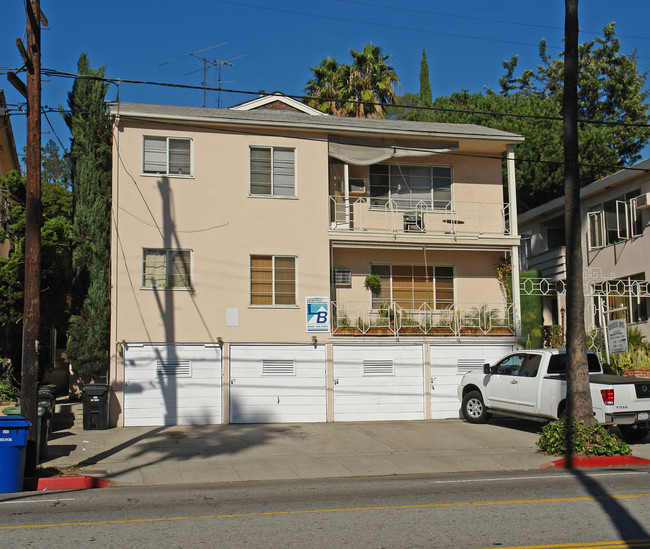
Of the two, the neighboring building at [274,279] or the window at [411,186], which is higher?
Answer: the window at [411,186]

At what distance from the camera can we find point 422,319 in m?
21.1

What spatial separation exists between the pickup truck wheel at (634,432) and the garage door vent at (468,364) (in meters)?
4.79

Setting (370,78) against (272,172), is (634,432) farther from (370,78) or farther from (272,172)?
(370,78)

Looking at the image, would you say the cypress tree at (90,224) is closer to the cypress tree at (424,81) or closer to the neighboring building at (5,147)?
the neighboring building at (5,147)

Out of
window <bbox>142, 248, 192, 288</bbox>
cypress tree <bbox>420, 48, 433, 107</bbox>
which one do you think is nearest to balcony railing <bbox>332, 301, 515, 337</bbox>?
window <bbox>142, 248, 192, 288</bbox>

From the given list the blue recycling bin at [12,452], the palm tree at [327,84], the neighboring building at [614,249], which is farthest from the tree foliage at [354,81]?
the blue recycling bin at [12,452]

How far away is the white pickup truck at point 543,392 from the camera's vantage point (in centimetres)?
1463

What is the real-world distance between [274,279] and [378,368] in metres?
3.77

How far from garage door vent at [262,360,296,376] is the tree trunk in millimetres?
7759

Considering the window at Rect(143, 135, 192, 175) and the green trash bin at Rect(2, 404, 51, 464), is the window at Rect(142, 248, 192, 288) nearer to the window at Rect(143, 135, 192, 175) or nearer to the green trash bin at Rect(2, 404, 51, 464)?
the window at Rect(143, 135, 192, 175)

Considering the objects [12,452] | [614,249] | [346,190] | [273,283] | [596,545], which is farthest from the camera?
[614,249]

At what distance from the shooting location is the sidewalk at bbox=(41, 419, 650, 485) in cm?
1289

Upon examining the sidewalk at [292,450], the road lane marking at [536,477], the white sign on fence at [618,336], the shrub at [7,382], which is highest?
the white sign on fence at [618,336]

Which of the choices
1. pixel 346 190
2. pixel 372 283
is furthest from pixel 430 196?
pixel 372 283
